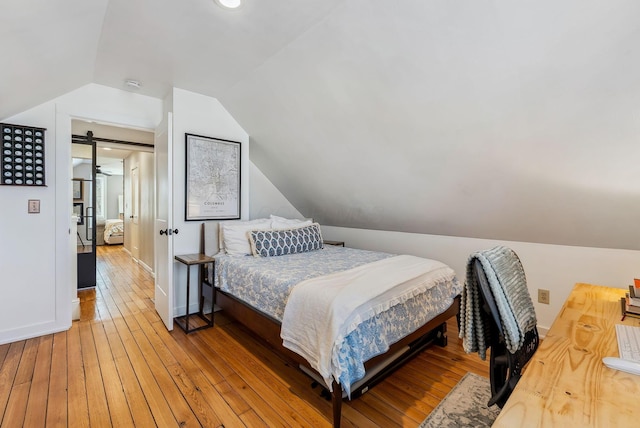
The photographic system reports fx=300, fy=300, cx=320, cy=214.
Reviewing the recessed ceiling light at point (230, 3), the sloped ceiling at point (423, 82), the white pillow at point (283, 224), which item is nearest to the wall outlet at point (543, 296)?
the sloped ceiling at point (423, 82)

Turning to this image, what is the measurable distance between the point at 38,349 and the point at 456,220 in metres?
3.81

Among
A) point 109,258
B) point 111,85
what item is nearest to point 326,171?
point 111,85

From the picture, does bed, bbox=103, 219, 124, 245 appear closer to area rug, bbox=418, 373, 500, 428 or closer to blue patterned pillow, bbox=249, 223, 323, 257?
blue patterned pillow, bbox=249, 223, 323, 257

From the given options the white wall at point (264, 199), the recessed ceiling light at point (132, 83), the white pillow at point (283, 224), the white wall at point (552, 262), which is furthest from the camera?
the white wall at point (264, 199)

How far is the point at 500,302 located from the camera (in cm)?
100

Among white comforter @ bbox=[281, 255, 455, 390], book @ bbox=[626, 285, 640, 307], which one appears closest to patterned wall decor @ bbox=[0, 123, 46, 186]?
white comforter @ bbox=[281, 255, 455, 390]

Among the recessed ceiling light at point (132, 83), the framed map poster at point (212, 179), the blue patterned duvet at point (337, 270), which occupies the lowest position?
the blue patterned duvet at point (337, 270)

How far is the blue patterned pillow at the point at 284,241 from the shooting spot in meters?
2.87

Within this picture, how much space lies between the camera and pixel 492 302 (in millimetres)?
1010

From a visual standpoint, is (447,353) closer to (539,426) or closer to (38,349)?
(539,426)

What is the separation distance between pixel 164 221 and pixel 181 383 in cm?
151

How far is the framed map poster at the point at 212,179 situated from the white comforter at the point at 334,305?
1764mm

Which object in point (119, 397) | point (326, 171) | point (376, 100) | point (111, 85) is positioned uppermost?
point (111, 85)

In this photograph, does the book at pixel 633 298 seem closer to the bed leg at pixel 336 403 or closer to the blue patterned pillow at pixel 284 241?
the bed leg at pixel 336 403
